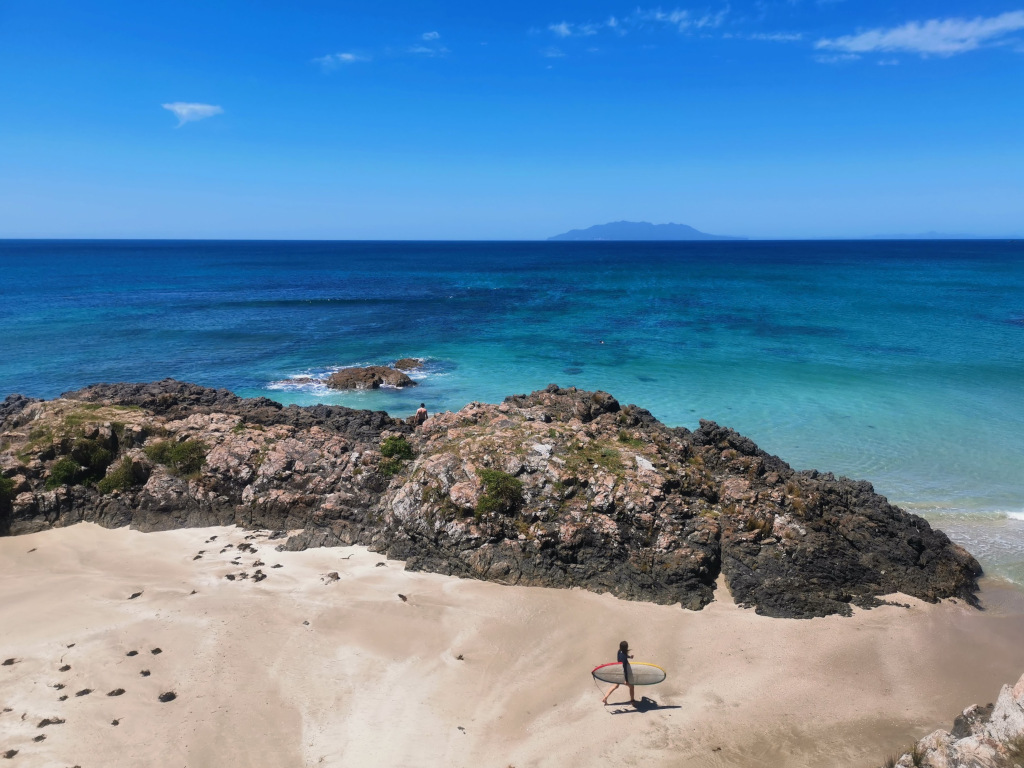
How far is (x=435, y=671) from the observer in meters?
11.9

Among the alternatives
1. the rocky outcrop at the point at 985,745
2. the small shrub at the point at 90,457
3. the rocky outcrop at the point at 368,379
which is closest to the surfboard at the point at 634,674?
the rocky outcrop at the point at 985,745

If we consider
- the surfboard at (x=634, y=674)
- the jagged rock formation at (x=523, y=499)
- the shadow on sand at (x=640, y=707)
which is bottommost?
the shadow on sand at (x=640, y=707)

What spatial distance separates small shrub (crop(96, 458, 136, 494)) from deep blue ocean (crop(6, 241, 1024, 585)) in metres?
13.4

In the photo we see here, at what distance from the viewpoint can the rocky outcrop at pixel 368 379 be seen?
34.4 metres

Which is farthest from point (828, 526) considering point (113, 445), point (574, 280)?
point (574, 280)

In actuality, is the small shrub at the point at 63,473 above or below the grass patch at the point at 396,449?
below

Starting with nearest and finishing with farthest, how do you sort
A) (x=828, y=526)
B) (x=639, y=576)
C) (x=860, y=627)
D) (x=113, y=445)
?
(x=860, y=627)
(x=639, y=576)
(x=828, y=526)
(x=113, y=445)

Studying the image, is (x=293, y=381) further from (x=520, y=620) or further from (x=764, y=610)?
(x=764, y=610)

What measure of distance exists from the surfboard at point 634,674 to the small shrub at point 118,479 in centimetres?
1482

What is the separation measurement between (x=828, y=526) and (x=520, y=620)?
8.32 meters

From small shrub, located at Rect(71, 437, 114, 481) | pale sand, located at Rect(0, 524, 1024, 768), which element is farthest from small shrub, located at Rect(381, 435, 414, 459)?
small shrub, located at Rect(71, 437, 114, 481)

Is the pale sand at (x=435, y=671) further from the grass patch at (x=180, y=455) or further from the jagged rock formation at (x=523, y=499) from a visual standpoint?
the grass patch at (x=180, y=455)

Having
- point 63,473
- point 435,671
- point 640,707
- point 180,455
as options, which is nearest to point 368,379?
point 180,455

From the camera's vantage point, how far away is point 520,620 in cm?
1331
